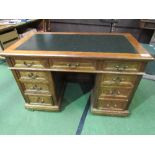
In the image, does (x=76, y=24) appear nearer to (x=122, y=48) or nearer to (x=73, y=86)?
(x=73, y=86)

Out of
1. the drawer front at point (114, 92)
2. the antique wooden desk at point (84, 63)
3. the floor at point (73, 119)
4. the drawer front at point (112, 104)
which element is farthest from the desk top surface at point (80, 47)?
the floor at point (73, 119)

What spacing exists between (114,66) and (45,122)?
0.94 m

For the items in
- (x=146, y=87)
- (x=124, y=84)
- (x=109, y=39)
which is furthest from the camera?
(x=146, y=87)

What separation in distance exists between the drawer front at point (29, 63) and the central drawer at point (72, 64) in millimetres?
70

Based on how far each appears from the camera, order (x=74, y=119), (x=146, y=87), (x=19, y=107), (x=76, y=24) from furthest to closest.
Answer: (x=76, y=24)
(x=146, y=87)
(x=19, y=107)
(x=74, y=119)

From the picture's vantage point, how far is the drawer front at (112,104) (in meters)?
1.31

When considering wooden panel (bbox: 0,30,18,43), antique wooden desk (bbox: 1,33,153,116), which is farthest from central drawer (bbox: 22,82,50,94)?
wooden panel (bbox: 0,30,18,43)

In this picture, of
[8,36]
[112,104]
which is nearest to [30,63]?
[112,104]

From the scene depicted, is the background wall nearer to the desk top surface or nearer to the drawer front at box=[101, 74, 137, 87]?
the desk top surface

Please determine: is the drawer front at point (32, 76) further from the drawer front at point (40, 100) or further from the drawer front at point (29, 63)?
the drawer front at point (40, 100)

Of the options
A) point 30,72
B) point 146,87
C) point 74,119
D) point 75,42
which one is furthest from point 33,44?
point 146,87

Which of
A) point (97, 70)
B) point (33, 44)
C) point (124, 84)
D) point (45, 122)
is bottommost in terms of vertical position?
point (45, 122)

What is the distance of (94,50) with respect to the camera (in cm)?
106

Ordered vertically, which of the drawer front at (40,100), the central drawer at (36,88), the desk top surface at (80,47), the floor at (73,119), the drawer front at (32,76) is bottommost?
the floor at (73,119)
